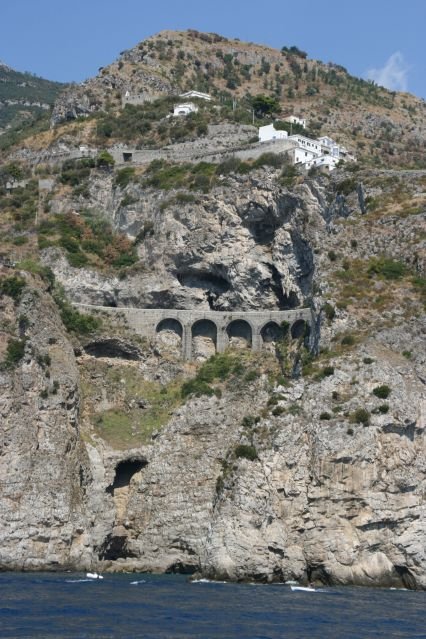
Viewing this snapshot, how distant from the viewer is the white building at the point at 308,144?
96.6 meters

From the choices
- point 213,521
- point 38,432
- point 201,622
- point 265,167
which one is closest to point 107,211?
point 265,167

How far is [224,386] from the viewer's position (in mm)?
78625

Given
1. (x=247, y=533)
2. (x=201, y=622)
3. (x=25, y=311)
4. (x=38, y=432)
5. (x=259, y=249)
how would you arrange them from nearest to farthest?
(x=201, y=622) < (x=247, y=533) < (x=38, y=432) < (x=25, y=311) < (x=259, y=249)

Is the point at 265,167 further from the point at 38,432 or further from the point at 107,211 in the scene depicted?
the point at 38,432

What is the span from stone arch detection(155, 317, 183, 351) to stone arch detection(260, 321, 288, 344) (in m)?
5.99

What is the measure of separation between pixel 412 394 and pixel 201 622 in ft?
81.6

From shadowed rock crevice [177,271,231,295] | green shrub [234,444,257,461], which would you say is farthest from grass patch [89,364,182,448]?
shadowed rock crevice [177,271,231,295]

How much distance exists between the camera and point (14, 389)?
7312cm

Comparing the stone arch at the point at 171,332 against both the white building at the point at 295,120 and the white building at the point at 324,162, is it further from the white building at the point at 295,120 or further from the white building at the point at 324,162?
the white building at the point at 295,120

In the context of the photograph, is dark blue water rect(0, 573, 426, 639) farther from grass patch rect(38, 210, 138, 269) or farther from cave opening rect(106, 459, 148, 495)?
grass patch rect(38, 210, 138, 269)

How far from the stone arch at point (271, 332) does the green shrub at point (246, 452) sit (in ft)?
48.1

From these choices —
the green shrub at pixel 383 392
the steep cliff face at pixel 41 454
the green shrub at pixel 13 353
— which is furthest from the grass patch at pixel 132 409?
the green shrub at pixel 383 392

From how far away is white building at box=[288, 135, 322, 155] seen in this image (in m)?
96.6

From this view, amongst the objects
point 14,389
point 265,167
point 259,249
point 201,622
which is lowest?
point 201,622
